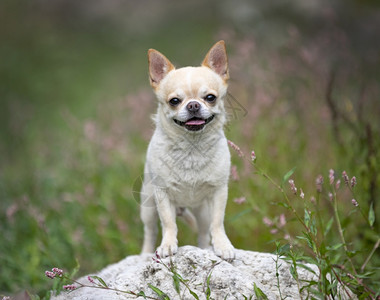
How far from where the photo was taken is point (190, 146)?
2.67 meters

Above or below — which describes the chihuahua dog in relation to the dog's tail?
above

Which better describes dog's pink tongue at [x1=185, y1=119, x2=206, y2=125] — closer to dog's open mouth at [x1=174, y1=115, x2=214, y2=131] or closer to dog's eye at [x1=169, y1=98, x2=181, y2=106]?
dog's open mouth at [x1=174, y1=115, x2=214, y2=131]

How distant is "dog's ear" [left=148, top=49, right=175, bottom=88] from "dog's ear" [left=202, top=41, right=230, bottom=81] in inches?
9.6

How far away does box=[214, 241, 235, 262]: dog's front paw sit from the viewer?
250cm

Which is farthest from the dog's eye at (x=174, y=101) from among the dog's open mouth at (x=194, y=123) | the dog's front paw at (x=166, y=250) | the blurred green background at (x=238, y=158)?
the dog's front paw at (x=166, y=250)

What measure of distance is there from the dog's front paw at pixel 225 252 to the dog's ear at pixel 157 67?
113 centimetres

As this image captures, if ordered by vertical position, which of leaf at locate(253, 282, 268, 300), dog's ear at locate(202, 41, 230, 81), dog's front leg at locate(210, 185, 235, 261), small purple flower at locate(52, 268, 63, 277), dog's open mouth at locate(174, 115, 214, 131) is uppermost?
dog's ear at locate(202, 41, 230, 81)

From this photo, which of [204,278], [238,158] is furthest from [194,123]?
[238,158]

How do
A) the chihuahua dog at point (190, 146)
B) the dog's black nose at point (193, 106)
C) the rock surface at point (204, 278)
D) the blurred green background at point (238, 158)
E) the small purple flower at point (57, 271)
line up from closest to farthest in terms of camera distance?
the small purple flower at point (57, 271)
the rock surface at point (204, 278)
the dog's black nose at point (193, 106)
the chihuahua dog at point (190, 146)
the blurred green background at point (238, 158)

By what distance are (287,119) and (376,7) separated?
5.56 metres

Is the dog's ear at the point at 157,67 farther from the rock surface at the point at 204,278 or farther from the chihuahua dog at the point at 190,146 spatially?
the rock surface at the point at 204,278

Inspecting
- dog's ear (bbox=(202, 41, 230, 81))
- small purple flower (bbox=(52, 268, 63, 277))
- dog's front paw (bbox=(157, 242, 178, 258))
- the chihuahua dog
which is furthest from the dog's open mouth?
small purple flower (bbox=(52, 268, 63, 277))

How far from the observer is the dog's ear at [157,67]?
8.86ft

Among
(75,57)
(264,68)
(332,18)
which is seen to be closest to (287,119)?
(264,68)
